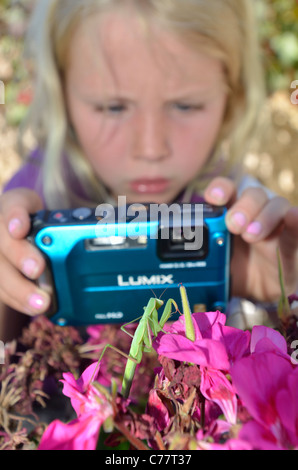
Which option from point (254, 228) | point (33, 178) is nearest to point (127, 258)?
point (254, 228)

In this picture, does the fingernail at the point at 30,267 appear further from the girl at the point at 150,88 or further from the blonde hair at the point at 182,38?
the blonde hair at the point at 182,38

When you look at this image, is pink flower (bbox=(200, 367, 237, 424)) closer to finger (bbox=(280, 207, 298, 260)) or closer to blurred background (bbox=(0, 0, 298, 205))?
finger (bbox=(280, 207, 298, 260))

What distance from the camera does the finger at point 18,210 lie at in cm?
48

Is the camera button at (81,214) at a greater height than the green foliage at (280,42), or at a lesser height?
lesser

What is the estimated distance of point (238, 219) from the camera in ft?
1.58

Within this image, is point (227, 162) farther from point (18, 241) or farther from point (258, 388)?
point (258, 388)

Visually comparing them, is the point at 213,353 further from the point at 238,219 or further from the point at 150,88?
the point at 150,88

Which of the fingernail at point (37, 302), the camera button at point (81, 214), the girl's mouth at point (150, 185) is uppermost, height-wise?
the camera button at point (81, 214)

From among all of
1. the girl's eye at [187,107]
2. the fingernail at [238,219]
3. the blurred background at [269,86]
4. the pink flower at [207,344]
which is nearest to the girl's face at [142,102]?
the girl's eye at [187,107]

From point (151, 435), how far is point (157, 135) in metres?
0.67

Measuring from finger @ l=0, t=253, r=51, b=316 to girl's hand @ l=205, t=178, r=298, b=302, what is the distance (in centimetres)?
20

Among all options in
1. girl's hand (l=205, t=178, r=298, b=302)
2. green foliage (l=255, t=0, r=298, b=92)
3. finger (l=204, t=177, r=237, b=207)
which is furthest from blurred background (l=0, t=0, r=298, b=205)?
finger (l=204, t=177, r=237, b=207)

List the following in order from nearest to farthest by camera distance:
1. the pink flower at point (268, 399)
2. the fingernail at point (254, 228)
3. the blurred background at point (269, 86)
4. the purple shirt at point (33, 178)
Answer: the pink flower at point (268, 399) → the fingernail at point (254, 228) → the purple shirt at point (33, 178) → the blurred background at point (269, 86)

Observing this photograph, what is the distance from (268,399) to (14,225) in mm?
367
